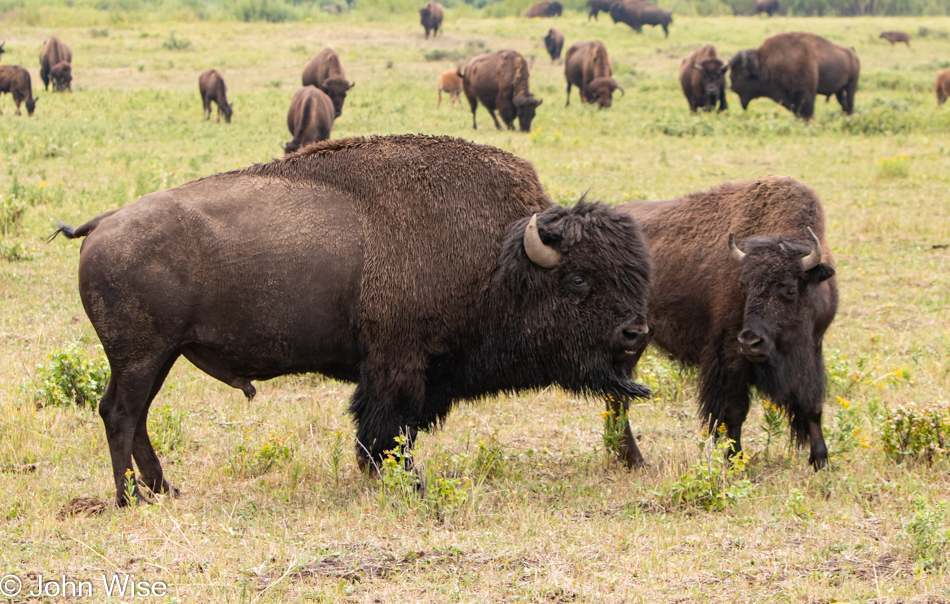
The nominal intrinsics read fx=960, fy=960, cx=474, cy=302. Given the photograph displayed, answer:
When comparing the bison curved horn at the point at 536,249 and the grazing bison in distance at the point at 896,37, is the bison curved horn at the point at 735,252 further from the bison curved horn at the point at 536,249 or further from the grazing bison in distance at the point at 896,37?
the grazing bison in distance at the point at 896,37

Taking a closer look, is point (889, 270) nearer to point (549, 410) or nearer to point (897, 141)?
point (549, 410)

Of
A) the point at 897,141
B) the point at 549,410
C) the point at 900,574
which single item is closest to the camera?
the point at 900,574

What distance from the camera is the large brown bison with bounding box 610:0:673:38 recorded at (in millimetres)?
45219

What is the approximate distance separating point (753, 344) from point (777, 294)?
34 cm

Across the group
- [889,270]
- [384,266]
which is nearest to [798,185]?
[384,266]

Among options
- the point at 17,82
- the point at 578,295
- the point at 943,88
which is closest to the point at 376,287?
the point at 578,295

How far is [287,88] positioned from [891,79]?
1869 cm

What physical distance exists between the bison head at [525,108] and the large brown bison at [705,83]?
15.4ft

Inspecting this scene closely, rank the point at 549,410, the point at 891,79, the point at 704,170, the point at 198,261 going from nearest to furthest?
1. the point at 198,261
2. the point at 549,410
3. the point at 704,170
4. the point at 891,79

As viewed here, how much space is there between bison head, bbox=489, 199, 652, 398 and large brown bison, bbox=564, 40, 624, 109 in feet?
68.0

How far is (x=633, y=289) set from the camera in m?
5.10

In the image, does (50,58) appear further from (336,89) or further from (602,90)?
(602,90)

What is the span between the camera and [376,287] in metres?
5.00

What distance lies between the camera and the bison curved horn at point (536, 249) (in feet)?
16.2
